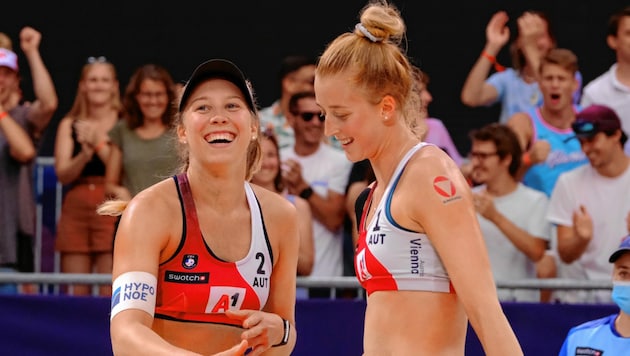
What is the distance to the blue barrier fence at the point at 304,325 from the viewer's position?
5.32 meters

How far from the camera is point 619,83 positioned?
6.66 m

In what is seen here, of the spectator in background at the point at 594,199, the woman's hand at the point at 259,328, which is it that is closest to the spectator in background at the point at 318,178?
the spectator in background at the point at 594,199

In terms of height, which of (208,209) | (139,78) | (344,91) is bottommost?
(208,209)

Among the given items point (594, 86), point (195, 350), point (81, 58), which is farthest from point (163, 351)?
point (81, 58)

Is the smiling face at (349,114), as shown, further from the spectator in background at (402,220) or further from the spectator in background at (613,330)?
the spectator in background at (613,330)

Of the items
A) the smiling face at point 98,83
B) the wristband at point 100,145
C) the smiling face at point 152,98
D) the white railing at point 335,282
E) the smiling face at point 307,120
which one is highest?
the smiling face at point 98,83

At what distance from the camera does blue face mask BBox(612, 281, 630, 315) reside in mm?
4785

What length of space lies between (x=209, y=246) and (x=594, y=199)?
3122 millimetres

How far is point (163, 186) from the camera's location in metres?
3.64

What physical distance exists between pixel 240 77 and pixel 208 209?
46 cm

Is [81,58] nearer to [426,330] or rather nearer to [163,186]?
[163,186]

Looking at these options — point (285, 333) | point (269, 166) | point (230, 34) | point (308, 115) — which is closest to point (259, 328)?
point (285, 333)

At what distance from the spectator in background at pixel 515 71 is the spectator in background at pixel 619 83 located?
8.3 inches

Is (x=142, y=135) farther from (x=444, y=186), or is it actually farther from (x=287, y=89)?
(x=444, y=186)
